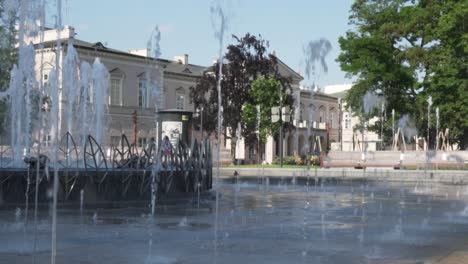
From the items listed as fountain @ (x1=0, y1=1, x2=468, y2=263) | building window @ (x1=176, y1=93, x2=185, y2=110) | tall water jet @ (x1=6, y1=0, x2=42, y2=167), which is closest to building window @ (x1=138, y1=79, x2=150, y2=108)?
building window @ (x1=176, y1=93, x2=185, y2=110)

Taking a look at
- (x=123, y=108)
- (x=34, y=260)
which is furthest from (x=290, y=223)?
(x=123, y=108)

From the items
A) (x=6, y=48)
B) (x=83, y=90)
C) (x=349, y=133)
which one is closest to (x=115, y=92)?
(x=83, y=90)

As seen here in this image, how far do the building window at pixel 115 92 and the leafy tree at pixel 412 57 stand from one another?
20732mm

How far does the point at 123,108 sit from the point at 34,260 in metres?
56.1

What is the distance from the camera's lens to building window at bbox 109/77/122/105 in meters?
62.2

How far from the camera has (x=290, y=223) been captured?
11.6 m

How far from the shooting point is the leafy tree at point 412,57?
4675 cm

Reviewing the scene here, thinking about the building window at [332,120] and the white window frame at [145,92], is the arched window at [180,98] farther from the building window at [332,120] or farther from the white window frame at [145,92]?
the building window at [332,120]

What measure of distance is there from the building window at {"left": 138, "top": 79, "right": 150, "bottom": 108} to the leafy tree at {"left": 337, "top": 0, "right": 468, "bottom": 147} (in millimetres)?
21019

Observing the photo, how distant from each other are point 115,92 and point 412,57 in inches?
1048

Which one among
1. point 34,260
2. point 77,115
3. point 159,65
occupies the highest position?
point 159,65

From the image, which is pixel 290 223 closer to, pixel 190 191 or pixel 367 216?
pixel 367 216

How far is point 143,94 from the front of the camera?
66.1m

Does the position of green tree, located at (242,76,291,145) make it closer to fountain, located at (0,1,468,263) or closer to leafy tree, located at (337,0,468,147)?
leafy tree, located at (337,0,468,147)
